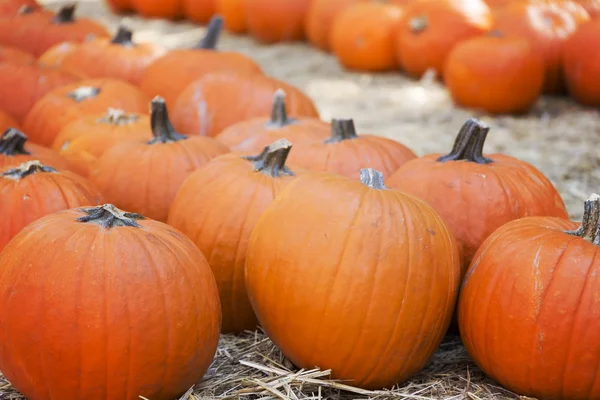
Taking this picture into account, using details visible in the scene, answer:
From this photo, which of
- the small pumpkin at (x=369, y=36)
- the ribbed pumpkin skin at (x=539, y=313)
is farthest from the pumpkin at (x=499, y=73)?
the ribbed pumpkin skin at (x=539, y=313)

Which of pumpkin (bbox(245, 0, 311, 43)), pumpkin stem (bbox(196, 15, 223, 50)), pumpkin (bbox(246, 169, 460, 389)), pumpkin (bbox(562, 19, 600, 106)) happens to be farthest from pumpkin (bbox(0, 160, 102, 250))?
pumpkin (bbox(245, 0, 311, 43))

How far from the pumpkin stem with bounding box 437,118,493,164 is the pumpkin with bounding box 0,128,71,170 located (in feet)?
5.20

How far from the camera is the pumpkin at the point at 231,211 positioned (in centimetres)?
267

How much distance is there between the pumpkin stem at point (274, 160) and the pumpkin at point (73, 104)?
5.21 feet

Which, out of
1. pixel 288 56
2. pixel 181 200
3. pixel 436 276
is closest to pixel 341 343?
pixel 436 276

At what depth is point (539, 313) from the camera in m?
2.23

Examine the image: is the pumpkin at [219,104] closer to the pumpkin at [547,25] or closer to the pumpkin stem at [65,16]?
the pumpkin stem at [65,16]

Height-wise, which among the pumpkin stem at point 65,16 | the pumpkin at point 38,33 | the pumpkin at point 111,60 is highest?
the pumpkin stem at point 65,16

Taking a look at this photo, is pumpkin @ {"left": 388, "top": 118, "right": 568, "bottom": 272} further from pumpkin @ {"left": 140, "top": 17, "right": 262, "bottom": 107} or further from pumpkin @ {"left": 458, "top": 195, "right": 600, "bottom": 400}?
pumpkin @ {"left": 140, "top": 17, "right": 262, "bottom": 107}

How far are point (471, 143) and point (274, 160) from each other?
743 millimetres

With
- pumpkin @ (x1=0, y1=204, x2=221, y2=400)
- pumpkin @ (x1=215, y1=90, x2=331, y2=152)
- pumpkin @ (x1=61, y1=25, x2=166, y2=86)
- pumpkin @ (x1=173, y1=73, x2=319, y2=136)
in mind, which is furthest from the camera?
pumpkin @ (x1=61, y1=25, x2=166, y2=86)

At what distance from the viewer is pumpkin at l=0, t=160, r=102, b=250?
2635mm

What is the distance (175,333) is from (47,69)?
300 centimetres

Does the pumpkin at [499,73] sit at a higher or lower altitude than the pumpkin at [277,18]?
lower
